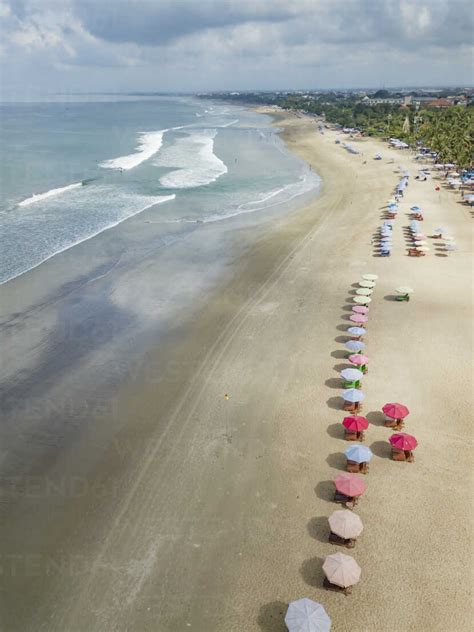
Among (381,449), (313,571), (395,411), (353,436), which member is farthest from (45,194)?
(313,571)

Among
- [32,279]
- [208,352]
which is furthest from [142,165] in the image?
[208,352]

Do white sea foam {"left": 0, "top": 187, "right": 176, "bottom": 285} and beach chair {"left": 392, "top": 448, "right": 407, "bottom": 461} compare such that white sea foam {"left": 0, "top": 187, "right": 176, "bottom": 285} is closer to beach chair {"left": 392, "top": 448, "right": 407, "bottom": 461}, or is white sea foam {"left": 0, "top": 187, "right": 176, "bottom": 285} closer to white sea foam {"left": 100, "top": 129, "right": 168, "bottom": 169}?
white sea foam {"left": 100, "top": 129, "right": 168, "bottom": 169}

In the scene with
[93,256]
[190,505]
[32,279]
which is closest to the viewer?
[190,505]

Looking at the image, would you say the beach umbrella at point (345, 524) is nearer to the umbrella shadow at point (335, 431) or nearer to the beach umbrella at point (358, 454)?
the beach umbrella at point (358, 454)

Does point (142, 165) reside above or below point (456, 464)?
above

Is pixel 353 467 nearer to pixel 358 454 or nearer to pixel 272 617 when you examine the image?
pixel 358 454

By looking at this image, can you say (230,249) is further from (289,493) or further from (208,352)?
(289,493)
